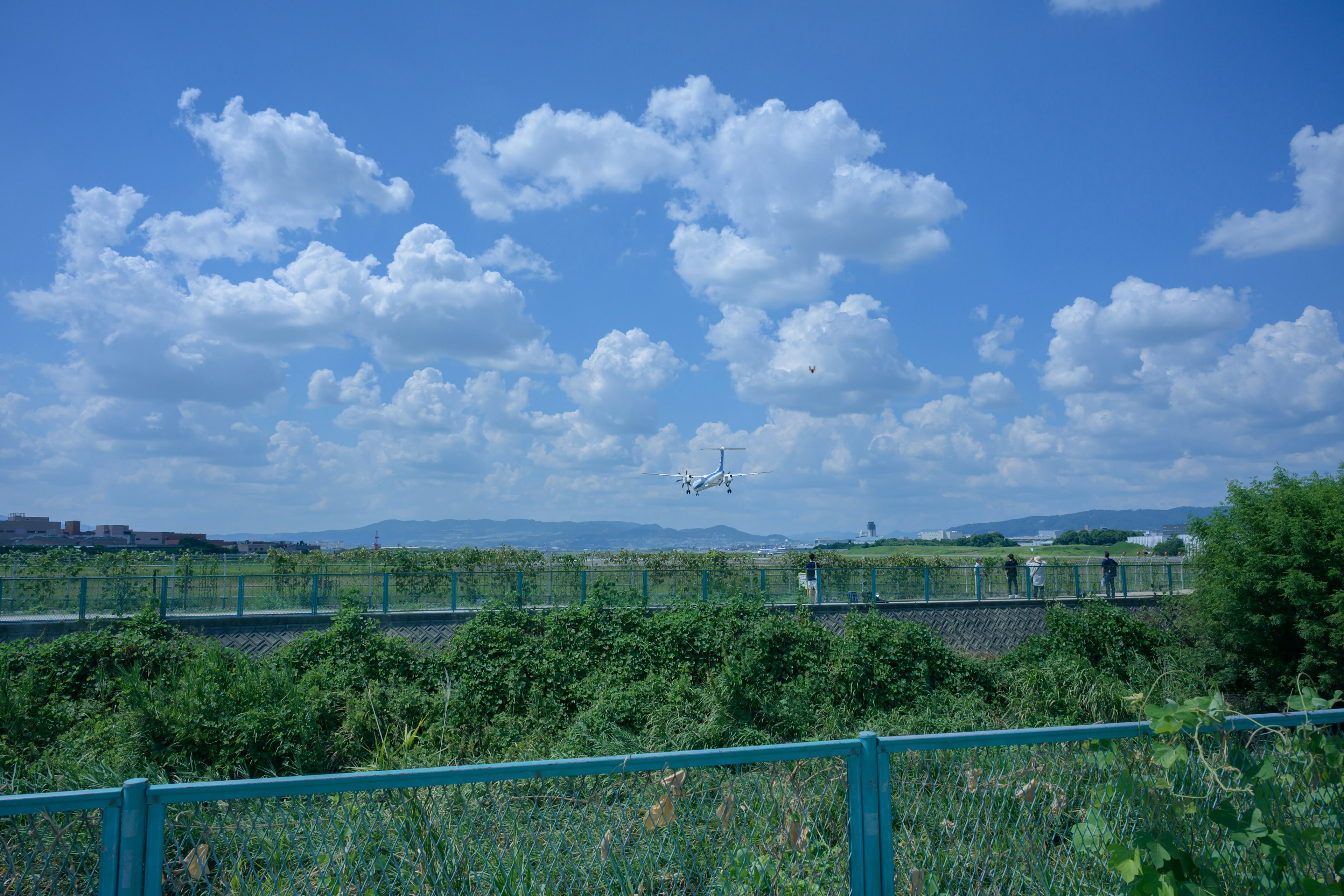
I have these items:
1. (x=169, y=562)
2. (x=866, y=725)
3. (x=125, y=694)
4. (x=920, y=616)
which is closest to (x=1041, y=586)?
(x=920, y=616)

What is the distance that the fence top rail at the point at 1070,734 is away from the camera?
295 cm

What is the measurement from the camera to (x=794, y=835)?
120 inches

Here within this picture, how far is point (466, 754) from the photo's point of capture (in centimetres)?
1440

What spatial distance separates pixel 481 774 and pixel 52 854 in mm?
1326

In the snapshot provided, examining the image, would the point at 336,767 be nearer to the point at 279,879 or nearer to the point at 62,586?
the point at 62,586

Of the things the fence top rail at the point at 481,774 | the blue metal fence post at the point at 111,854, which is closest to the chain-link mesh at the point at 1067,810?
the fence top rail at the point at 481,774

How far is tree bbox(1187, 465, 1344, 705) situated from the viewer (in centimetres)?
1644

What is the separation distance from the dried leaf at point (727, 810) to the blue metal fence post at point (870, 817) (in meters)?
0.45

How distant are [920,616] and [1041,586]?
471 cm

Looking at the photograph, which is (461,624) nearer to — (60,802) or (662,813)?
(662,813)

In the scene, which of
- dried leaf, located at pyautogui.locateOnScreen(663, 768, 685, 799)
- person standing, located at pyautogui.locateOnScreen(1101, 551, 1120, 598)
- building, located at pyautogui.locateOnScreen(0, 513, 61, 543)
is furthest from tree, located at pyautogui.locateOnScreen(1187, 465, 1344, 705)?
building, located at pyautogui.locateOnScreen(0, 513, 61, 543)

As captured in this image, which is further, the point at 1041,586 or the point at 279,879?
the point at 1041,586

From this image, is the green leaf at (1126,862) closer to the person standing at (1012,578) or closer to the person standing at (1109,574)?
the person standing at (1012,578)

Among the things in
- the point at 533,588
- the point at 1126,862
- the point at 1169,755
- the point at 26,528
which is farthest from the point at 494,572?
the point at 26,528
